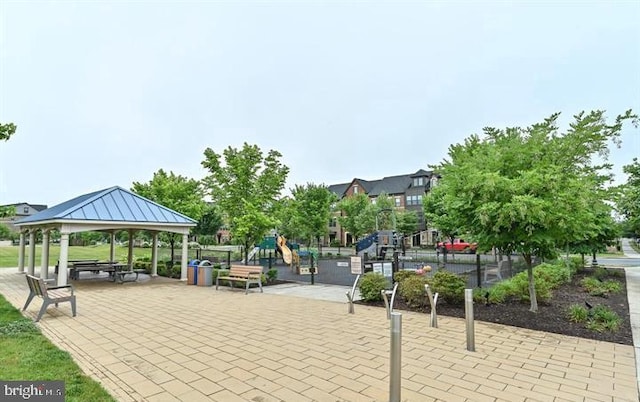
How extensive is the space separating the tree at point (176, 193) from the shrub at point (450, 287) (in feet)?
47.5

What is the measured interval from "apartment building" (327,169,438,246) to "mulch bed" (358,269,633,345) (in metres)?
35.5

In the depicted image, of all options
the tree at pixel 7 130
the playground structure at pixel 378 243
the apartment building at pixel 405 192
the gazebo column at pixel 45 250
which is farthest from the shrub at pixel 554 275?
the apartment building at pixel 405 192

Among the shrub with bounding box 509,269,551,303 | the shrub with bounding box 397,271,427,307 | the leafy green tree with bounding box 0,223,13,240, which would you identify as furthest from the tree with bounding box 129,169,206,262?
the leafy green tree with bounding box 0,223,13,240

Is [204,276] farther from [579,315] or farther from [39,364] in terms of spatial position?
[579,315]

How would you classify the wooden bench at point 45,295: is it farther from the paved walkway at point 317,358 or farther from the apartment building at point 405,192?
the apartment building at point 405,192

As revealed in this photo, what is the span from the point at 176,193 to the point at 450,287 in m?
16.2

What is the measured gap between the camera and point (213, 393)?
392cm

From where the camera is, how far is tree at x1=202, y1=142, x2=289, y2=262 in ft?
48.4

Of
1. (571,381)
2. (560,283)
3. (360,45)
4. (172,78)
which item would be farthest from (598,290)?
(172,78)

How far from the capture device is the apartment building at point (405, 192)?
49.1 meters

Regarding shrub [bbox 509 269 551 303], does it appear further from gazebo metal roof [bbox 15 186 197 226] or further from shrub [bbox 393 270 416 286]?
gazebo metal roof [bbox 15 186 197 226]

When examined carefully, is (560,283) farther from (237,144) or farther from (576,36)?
(237,144)

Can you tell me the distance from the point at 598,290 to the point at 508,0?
9.02 m

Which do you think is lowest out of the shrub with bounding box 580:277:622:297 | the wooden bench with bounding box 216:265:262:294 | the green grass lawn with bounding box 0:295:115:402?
the shrub with bounding box 580:277:622:297
